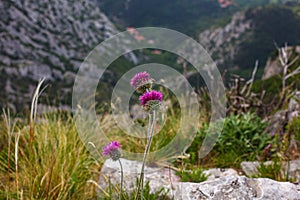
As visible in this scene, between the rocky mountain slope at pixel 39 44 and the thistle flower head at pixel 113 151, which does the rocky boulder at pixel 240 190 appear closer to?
the thistle flower head at pixel 113 151

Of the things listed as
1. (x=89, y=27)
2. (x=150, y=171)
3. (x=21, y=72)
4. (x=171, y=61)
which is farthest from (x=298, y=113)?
A: (x=171, y=61)

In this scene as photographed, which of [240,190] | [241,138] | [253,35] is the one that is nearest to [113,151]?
[240,190]

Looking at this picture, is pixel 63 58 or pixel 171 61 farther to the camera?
pixel 171 61

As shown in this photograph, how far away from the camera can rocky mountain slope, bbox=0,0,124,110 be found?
72312mm

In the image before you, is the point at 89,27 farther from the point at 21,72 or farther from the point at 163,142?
the point at 163,142

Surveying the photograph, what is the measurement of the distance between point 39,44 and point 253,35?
246 feet

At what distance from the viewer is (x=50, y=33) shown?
9625cm

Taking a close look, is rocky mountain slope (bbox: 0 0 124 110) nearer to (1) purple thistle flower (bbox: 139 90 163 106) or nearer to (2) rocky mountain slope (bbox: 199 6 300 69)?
(2) rocky mountain slope (bbox: 199 6 300 69)

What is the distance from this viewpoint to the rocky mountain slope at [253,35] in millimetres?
107000

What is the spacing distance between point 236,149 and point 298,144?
0.82m

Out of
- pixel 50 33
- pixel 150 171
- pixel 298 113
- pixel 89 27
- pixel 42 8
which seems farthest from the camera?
pixel 89 27

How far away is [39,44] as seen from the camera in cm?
9344

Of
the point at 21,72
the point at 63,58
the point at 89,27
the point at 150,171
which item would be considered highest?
the point at 89,27

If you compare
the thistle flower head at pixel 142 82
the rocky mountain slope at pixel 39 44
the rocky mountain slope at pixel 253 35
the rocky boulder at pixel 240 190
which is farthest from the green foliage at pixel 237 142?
the rocky mountain slope at pixel 253 35
